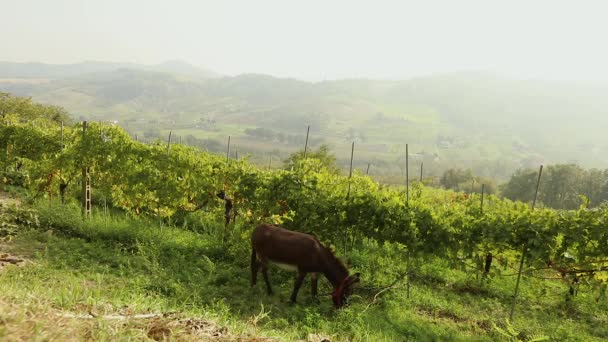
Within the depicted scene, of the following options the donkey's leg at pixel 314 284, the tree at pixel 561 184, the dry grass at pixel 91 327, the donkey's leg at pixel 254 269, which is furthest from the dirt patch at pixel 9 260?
the tree at pixel 561 184

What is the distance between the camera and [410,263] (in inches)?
402

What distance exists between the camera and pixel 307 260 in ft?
28.4

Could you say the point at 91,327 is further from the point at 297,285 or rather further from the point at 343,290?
the point at 343,290

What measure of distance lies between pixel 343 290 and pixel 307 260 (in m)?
1.05

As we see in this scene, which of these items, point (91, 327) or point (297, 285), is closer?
point (91, 327)

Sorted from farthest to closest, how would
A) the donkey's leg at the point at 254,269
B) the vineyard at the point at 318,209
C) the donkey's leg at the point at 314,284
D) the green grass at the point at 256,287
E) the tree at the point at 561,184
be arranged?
1. the tree at the point at 561,184
2. the donkey's leg at the point at 254,269
3. the donkey's leg at the point at 314,284
4. the vineyard at the point at 318,209
5. the green grass at the point at 256,287

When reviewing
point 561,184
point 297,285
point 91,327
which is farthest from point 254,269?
point 561,184

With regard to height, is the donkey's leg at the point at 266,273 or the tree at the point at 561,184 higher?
the donkey's leg at the point at 266,273

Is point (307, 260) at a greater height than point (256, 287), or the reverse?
point (307, 260)

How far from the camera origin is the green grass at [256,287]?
7.73 meters

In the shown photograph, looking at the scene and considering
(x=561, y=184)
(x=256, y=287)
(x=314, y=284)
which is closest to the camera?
(x=314, y=284)

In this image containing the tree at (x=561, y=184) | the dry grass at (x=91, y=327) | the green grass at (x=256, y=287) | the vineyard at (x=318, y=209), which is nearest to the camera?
the dry grass at (x=91, y=327)

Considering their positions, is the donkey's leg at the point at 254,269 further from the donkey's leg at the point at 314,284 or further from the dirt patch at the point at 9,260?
the dirt patch at the point at 9,260

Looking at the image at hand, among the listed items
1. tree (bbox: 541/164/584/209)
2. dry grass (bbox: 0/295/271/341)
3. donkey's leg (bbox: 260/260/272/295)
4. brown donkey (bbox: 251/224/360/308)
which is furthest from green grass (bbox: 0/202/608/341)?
tree (bbox: 541/164/584/209)
